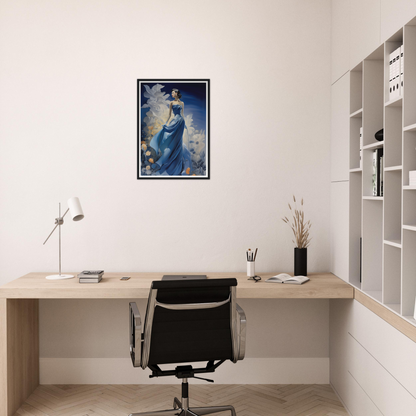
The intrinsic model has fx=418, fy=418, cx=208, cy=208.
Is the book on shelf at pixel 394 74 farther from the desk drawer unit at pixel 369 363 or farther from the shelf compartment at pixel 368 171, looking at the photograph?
the desk drawer unit at pixel 369 363

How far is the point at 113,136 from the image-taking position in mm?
3236

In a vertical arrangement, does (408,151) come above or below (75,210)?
above

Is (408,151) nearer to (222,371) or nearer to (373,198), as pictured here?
(373,198)

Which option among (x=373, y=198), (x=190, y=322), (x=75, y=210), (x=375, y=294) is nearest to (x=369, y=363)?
(x=375, y=294)

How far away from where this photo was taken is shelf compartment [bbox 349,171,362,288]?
9.11ft

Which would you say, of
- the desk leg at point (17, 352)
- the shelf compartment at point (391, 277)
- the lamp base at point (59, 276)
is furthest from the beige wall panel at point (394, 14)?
the desk leg at point (17, 352)

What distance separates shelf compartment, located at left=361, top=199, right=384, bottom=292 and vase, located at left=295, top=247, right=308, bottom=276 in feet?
1.63

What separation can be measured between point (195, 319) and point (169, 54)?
2054mm

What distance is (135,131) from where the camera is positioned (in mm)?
3227

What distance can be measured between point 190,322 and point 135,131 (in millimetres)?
1643

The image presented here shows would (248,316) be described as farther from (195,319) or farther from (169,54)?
(169,54)

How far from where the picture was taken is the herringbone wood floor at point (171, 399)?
2777mm

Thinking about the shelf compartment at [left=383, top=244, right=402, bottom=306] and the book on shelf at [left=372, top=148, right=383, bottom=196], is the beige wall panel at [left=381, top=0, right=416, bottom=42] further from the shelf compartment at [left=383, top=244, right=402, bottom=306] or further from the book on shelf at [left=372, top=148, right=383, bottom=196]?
the shelf compartment at [left=383, top=244, right=402, bottom=306]

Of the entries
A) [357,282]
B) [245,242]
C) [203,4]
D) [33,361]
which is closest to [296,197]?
[245,242]
